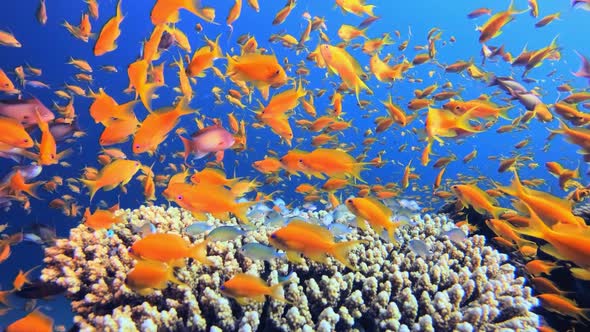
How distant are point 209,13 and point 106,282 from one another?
3236 millimetres

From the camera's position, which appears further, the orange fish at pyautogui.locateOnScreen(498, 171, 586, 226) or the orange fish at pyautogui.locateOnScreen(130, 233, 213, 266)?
the orange fish at pyautogui.locateOnScreen(498, 171, 586, 226)

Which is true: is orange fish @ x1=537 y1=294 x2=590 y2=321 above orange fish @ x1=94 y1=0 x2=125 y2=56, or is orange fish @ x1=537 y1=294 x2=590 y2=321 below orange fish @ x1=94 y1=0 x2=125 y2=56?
below

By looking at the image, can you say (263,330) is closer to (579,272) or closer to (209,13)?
(579,272)

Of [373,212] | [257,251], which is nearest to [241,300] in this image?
[257,251]

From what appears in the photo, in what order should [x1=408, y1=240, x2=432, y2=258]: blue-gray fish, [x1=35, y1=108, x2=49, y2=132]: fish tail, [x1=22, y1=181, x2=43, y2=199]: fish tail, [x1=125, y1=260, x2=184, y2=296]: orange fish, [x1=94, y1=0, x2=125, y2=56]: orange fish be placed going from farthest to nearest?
[x1=22, y1=181, x2=43, y2=199]: fish tail
[x1=94, y1=0, x2=125, y2=56]: orange fish
[x1=408, y1=240, x2=432, y2=258]: blue-gray fish
[x1=35, y1=108, x2=49, y2=132]: fish tail
[x1=125, y1=260, x2=184, y2=296]: orange fish

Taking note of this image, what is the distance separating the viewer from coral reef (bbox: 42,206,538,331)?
3158mm

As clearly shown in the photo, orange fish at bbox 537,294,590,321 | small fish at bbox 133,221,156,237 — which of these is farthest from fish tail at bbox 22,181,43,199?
orange fish at bbox 537,294,590,321

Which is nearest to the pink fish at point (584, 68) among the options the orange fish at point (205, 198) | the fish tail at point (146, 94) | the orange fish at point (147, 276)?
the orange fish at point (205, 198)

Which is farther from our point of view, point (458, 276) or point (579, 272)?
point (458, 276)

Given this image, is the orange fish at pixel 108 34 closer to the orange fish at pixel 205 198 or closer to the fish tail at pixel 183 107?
the fish tail at pixel 183 107

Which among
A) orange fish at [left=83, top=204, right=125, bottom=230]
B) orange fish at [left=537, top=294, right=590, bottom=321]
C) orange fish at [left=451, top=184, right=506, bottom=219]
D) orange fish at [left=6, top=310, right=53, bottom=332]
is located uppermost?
orange fish at [left=451, top=184, right=506, bottom=219]

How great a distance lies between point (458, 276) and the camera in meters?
4.11

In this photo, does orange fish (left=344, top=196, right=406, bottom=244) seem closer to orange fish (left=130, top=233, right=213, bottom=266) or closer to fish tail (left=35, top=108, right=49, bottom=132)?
orange fish (left=130, top=233, right=213, bottom=266)

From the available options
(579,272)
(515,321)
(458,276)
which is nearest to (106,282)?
(458,276)
